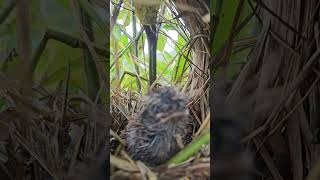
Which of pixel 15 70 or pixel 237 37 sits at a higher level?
pixel 237 37

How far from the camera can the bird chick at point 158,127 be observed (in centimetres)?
150

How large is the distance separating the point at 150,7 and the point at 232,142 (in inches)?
21.1

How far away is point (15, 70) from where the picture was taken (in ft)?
4.87

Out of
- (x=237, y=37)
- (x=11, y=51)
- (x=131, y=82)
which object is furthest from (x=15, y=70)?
(x=237, y=37)

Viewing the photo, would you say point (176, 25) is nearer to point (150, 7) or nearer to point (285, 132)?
point (150, 7)

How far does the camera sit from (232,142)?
4.96ft

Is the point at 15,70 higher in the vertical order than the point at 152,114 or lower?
higher

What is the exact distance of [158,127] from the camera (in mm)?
1498

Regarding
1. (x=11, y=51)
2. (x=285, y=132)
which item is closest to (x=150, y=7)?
(x=11, y=51)

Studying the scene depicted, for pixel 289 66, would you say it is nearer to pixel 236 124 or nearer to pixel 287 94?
pixel 287 94

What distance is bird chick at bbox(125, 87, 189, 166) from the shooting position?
4.91 ft

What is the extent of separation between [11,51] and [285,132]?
3.14ft

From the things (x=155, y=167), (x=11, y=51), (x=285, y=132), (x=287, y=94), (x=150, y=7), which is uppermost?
(x=150, y=7)

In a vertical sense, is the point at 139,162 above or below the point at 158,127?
below
